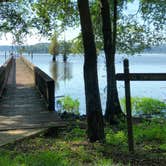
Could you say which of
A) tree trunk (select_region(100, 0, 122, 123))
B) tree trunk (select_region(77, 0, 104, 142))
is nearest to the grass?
tree trunk (select_region(77, 0, 104, 142))

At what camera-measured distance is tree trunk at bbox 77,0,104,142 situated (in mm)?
9438

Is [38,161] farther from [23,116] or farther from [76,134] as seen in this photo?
[23,116]

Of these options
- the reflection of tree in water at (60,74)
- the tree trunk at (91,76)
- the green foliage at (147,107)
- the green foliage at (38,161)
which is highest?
the tree trunk at (91,76)

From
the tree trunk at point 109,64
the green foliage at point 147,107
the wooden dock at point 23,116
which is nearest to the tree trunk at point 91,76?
the wooden dock at point 23,116

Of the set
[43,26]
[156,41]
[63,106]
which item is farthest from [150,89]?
[43,26]

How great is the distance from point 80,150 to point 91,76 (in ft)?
5.39

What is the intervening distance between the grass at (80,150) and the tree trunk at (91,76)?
32 centimetres

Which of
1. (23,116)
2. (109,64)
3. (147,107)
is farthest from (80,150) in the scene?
(147,107)

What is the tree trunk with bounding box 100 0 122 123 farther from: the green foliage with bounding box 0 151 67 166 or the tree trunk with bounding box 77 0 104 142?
the green foliage with bounding box 0 151 67 166

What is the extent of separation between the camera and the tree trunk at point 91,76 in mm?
9438

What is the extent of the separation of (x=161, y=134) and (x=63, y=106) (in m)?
12.6

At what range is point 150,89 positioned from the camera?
37.0m

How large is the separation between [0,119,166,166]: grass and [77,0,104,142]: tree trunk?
0.32 metres

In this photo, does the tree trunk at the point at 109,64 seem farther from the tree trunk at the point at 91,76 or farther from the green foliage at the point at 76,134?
the tree trunk at the point at 91,76
